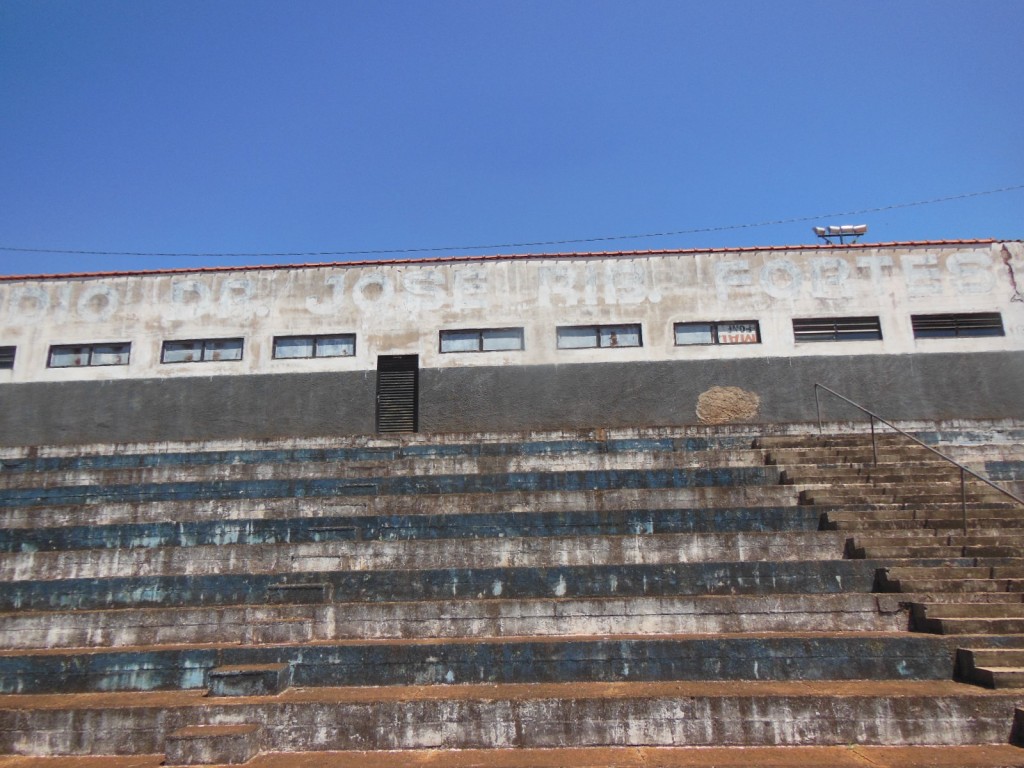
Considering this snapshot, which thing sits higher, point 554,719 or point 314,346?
point 314,346

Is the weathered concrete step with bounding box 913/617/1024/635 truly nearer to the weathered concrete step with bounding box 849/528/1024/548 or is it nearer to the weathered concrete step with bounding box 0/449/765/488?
the weathered concrete step with bounding box 849/528/1024/548

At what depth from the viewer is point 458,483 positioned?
9078 mm

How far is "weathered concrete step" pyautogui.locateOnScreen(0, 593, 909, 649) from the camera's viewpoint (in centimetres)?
657

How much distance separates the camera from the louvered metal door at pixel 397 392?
13180mm

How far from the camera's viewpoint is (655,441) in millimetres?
10586

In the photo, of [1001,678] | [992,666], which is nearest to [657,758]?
[1001,678]

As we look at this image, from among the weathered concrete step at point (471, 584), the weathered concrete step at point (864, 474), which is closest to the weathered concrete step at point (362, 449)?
the weathered concrete step at point (864, 474)

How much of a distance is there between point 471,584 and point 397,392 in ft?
22.0

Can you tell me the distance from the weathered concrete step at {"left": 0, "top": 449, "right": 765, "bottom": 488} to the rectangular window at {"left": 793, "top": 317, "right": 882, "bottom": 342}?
4304mm

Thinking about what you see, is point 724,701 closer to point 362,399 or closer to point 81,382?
point 362,399

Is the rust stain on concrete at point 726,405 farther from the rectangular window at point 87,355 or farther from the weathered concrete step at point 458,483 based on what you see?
the rectangular window at point 87,355

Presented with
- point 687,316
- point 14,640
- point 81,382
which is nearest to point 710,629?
point 14,640

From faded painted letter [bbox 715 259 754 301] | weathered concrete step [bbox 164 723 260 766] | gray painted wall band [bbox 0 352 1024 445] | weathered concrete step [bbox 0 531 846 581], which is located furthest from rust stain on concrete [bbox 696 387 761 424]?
weathered concrete step [bbox 164 723 260 766]

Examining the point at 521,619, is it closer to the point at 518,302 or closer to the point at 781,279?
the point at 518,302
